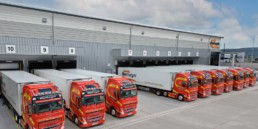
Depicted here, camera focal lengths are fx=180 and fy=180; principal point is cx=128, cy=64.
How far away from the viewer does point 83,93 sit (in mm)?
10742

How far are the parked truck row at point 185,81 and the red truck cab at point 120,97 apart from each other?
20.9 ft

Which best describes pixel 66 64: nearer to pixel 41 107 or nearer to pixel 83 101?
pixel 83 101

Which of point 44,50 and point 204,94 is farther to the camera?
point 204,94

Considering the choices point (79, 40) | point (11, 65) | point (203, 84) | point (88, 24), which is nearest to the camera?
point (11, 65)

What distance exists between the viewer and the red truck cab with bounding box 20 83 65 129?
30.0 feet

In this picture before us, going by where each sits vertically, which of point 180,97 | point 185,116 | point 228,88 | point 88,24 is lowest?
point 185,116

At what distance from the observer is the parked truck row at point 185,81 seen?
17766 millimetres

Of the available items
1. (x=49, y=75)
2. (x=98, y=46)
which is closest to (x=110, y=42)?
(x=98, y=46)

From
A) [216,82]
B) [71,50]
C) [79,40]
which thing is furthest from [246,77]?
[71,50]

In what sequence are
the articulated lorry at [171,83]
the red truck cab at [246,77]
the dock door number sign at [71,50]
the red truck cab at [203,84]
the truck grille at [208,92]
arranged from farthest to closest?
the red truck cab at [246,77] → the truck grille at [208,92] → the red truck cab at [203,84] → the dock door number sign at [71,50] → the articulated lorry at [171,83]

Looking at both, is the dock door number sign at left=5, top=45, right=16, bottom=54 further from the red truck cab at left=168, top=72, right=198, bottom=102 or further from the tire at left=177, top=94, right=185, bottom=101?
the tire at left=177, top=94, right=185, bottom=101

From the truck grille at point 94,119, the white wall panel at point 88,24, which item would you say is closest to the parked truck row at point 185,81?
the white wall panel at point 88,24

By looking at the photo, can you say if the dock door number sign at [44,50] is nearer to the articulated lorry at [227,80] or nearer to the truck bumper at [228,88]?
the articulated lorry at [227,80]

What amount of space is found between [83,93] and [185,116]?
25.9 ft
